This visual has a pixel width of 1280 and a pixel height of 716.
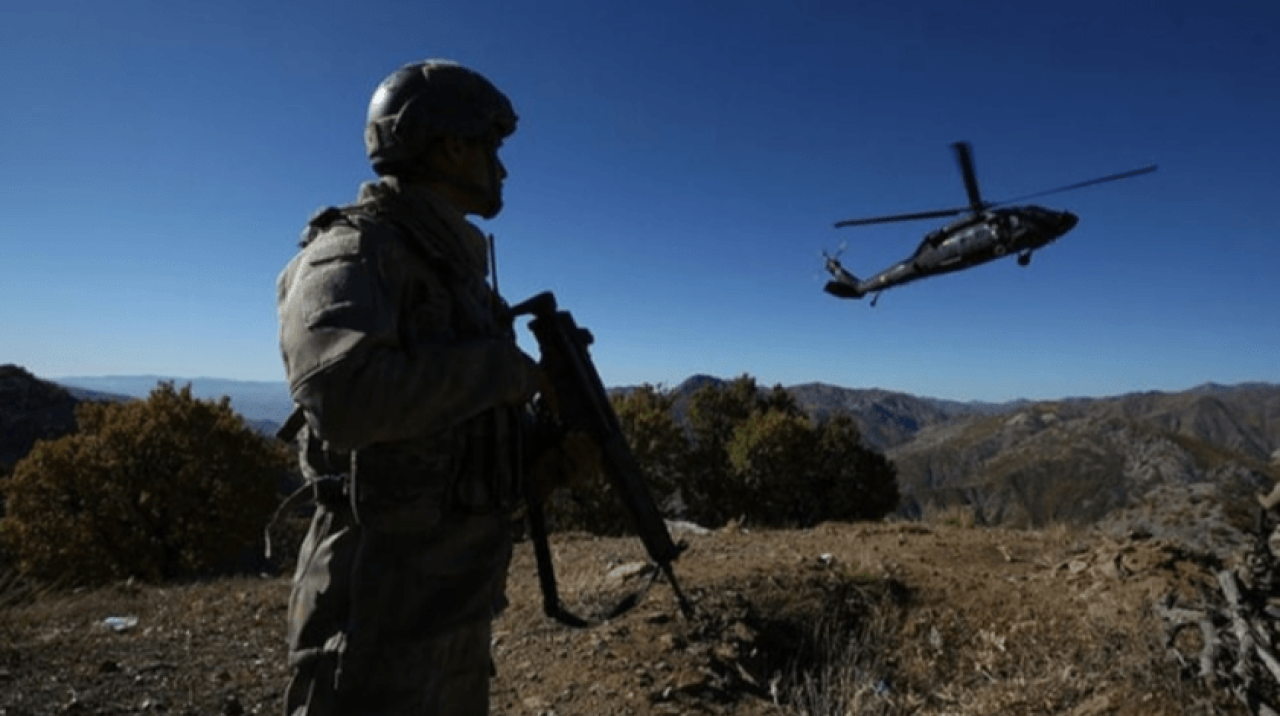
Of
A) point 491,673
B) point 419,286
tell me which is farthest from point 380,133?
point 491,673

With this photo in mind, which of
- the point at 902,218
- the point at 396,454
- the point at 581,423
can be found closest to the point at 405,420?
the point at 396,454

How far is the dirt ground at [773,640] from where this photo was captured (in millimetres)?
4898

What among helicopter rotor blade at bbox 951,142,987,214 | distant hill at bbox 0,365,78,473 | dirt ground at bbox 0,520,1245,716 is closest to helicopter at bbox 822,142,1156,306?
helicopter rotor blade at bbox 951,142,987,214

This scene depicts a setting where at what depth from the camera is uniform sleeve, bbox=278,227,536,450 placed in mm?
1683

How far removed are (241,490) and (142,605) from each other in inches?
568

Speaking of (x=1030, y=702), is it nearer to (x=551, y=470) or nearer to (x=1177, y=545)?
(x=551, y=470)

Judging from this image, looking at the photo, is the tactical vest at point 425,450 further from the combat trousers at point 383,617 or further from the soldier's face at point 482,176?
the soldier's face at point 482,176

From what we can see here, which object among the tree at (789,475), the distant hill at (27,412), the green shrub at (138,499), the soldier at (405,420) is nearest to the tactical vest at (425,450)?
the soldier at (405,420)

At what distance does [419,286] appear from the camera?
6.71 feet

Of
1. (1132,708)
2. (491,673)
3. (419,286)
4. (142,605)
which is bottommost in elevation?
(142,605)

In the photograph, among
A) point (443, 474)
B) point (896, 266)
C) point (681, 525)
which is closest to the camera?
point (443, 474)

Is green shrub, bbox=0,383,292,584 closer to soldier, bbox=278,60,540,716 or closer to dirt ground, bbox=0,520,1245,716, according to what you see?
dirt ground, bbox=0,520,1245,716

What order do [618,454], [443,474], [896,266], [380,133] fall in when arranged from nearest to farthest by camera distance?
1. [443,474]
2. [380,133]
3. [618,454]
4. [896,266]

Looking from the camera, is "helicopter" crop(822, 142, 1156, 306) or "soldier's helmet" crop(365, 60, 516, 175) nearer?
"soldier's helmet" crop(365, 60, 516, 175)
